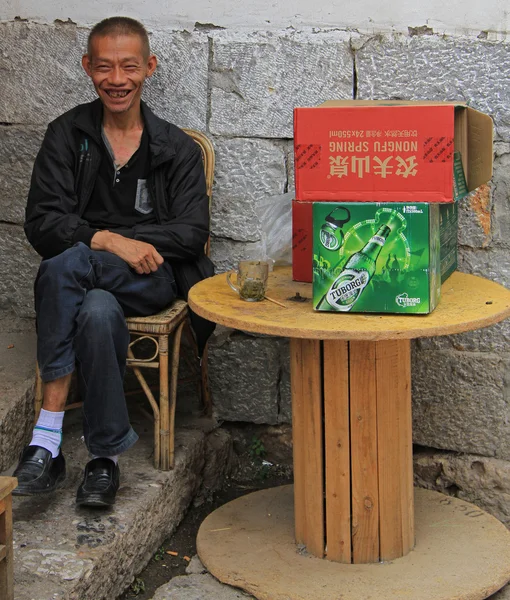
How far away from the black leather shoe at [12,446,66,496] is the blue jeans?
16 cm

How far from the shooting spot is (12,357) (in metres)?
3.81

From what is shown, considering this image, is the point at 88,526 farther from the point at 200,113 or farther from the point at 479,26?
the point at 479,26

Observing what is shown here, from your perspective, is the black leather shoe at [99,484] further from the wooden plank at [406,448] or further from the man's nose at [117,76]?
Result: the man's nose at [117,76]

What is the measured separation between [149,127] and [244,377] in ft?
3.67

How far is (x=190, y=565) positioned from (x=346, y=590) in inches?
22.9

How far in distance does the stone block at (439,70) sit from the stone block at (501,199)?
0.10 meters

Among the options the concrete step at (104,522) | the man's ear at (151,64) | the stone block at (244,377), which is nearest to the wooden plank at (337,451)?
the concrete step at (104,522)

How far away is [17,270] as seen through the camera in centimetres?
411

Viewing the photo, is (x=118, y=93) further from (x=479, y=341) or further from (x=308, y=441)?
(x=479, y=341)

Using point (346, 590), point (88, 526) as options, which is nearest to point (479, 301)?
point (346, 590)

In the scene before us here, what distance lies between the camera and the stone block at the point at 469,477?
144 inches

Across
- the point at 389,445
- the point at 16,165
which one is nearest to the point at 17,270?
the point at 16,165

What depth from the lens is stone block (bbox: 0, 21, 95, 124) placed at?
3.85 metres

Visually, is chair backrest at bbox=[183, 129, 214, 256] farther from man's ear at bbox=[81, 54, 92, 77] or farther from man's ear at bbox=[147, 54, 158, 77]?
man's ear at bbox=[81, 54, 92, 77]
